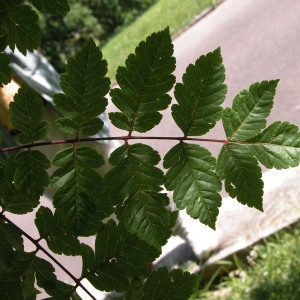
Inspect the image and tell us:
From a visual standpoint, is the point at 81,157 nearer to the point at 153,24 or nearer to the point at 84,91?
the point at 84,91

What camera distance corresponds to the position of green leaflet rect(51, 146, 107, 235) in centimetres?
121

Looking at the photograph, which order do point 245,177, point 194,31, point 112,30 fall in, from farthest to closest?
1. point 112,30
2. point 194,31
3. point 245,177

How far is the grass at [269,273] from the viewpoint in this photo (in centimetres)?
415

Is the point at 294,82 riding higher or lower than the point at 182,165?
lower

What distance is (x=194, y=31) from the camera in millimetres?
13492

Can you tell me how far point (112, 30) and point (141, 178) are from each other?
19.5 metres

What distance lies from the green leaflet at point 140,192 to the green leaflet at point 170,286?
153 millimetres

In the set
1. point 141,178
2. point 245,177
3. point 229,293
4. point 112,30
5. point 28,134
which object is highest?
point 28,134

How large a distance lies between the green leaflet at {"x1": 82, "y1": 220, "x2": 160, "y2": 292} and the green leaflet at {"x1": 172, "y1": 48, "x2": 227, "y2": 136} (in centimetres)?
37

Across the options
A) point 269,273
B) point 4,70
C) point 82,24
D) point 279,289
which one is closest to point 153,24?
point 82,24

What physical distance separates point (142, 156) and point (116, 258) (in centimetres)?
35

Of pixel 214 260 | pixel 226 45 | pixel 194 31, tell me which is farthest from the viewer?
pixel 194 31

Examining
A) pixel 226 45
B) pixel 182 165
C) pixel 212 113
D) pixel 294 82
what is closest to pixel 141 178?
pixel 182 165

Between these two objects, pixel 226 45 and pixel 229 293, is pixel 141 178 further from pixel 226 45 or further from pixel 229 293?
pixel 226 45
